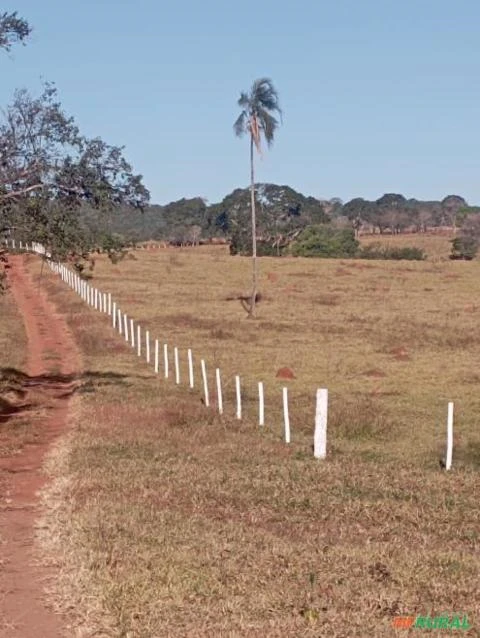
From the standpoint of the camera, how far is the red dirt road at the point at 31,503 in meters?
7.74

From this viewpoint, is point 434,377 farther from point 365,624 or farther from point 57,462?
point 365,624

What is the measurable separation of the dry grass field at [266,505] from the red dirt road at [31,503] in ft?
0.86

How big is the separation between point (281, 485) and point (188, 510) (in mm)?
1903

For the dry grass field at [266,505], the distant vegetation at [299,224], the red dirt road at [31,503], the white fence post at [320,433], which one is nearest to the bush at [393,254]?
the distant vegetation at [299,224]

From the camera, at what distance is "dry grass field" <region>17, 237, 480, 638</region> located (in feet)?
25.4

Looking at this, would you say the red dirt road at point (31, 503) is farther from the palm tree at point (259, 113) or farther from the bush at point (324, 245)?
the bush at point (324, 245)

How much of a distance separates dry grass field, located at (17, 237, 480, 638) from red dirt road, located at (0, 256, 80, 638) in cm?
26

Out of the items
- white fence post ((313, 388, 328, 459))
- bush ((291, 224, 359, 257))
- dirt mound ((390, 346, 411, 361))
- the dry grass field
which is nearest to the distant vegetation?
bush ((291, 224, 359, 257))

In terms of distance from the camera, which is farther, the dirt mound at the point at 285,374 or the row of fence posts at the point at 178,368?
the dirt mound at the point at 285,374

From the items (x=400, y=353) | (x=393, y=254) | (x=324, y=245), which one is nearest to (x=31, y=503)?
(x=400, y=353)

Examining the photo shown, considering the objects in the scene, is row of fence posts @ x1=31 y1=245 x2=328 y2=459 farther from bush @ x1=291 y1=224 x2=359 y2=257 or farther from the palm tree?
bush @ x1=291 y1=224 x2=359 y2=257

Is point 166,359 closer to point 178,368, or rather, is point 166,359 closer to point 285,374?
point 178,368

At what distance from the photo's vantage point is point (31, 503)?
475 inches

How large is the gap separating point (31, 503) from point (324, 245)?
101916 millimetres
